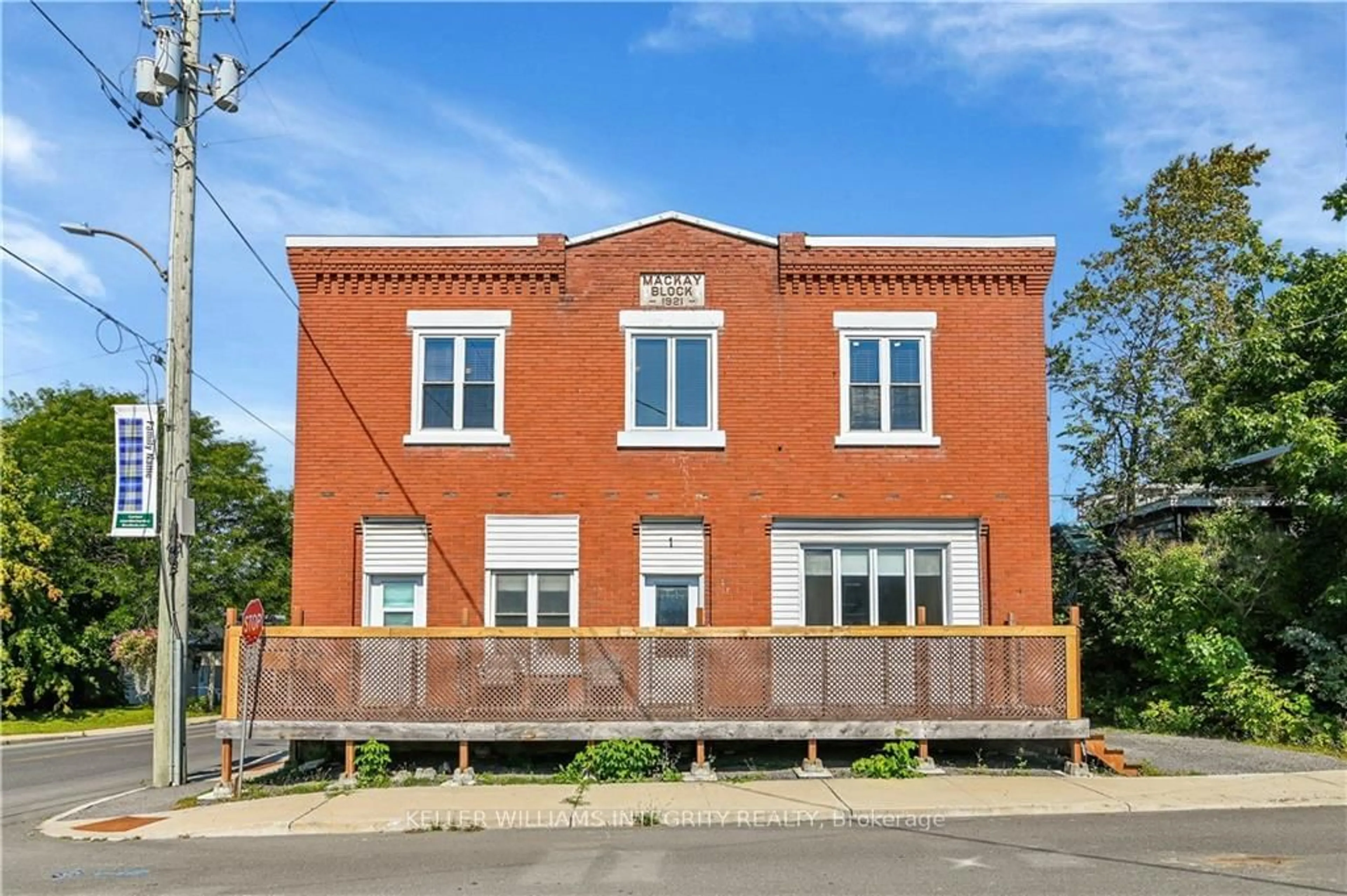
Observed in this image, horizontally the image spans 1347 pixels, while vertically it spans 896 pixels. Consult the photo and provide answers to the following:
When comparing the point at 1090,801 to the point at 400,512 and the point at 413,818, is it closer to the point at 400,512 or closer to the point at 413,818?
the point at 413,818

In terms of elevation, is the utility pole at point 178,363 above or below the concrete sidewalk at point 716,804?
above

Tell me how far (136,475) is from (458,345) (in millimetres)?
4890

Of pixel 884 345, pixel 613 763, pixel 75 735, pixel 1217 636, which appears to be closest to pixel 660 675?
pixel 613 763

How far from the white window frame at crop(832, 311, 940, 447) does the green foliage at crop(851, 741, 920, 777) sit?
5.10 metres

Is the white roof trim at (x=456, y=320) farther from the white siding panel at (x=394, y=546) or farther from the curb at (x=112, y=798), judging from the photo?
the curb at (x=112, y=798)

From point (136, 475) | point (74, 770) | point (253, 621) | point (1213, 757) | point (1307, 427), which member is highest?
point (1307, 427)

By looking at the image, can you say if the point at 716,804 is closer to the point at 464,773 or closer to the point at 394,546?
the point at 464,773

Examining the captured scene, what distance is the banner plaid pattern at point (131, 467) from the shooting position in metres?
15.6

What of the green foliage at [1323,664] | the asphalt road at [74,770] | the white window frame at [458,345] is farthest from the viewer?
the white window frame at [458,345]

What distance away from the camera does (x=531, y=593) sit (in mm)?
Result: 17594

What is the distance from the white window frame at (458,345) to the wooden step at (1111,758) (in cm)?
916

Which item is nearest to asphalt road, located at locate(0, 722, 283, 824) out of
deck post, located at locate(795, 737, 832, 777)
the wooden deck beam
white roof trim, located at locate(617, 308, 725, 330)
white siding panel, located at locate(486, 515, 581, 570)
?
the wooden deck beam

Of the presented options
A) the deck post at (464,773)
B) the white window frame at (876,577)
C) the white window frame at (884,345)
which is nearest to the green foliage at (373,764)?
the deck post at (464,773)

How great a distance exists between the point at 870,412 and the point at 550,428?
16.0ft
